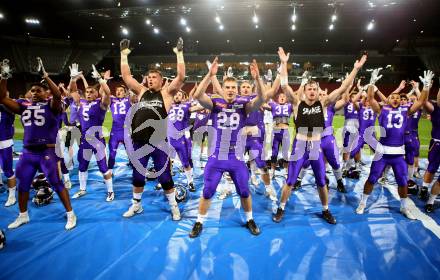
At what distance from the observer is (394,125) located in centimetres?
554

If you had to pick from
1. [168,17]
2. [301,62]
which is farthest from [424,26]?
[168,17]

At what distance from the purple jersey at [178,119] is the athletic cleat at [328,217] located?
3.97 metres

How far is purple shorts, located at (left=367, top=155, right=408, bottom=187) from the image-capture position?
5363 millimetres

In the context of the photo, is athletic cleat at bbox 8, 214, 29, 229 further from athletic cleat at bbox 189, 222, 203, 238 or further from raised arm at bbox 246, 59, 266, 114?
raised arm at bbox 246, 59, 266, 114

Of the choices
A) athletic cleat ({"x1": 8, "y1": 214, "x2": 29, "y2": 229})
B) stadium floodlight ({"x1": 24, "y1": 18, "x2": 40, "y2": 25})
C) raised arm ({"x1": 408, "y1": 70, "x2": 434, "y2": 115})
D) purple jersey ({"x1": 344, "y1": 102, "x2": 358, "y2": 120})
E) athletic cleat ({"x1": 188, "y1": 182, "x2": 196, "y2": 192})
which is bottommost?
athletic cleat ({"x1": 8, "y1": 214, "x2": 29, "y2": 229})

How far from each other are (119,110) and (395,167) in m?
6.51

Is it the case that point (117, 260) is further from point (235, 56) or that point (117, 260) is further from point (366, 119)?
point (235, 56)

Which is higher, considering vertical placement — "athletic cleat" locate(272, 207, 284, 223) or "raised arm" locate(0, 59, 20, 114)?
"raised arm" locate(0, 59, 20, 114)

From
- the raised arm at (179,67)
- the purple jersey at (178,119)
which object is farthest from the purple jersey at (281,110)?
the raised arm at (179,67)

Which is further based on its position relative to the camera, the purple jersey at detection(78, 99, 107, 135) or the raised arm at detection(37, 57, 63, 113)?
the purple jersey at detection(78, 99, 107, 135)

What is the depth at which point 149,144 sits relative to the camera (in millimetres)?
5113

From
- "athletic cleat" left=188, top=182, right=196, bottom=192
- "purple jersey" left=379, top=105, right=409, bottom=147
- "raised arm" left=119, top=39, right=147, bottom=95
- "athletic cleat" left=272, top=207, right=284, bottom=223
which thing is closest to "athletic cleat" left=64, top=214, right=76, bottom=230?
"raised arm" left=119, top=39, right=147, bottom=95

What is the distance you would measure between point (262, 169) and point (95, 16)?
27027 millimetres

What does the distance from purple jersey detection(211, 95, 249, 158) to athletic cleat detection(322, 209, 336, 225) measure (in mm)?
2353
